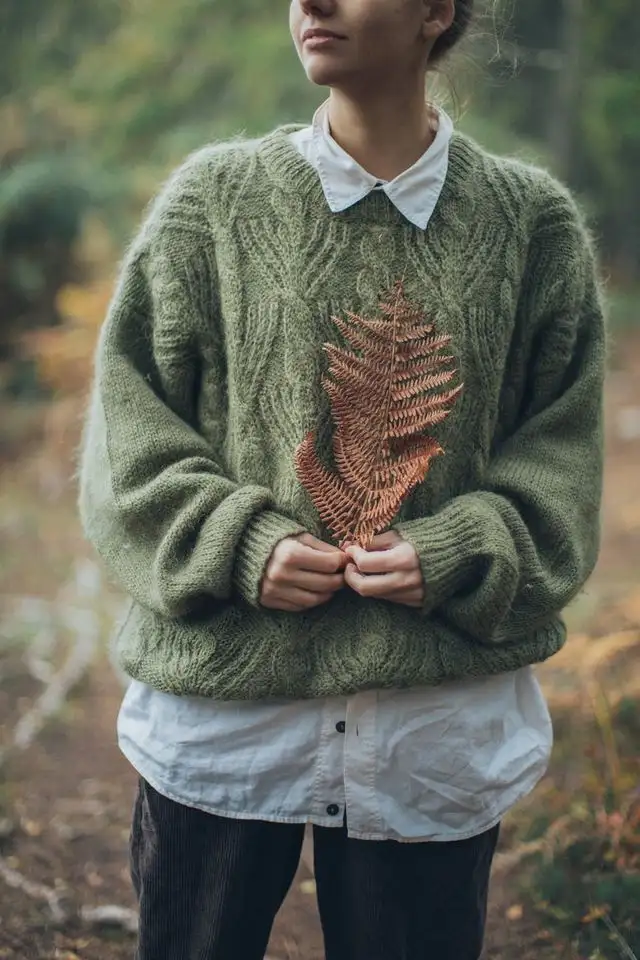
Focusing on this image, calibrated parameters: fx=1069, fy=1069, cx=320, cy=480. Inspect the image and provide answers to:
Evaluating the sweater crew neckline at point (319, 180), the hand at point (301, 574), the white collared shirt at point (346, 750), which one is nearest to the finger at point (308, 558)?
the hand at point (301, 574)

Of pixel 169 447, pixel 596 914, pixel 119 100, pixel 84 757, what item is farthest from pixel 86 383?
pixel 169 447

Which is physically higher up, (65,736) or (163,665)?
(163,665)

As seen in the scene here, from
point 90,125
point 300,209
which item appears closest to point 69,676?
point 300,209

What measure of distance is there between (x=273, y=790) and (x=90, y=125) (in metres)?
5.57

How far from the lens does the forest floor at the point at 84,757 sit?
2660mm

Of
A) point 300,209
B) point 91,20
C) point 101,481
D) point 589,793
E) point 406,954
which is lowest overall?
point 589,793

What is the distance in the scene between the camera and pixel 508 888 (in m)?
2.85

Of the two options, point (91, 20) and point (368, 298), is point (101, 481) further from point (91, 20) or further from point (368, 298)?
point (91, 20)

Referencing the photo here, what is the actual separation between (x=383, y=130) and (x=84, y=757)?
244 centimetres

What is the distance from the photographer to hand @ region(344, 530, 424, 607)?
1576mm

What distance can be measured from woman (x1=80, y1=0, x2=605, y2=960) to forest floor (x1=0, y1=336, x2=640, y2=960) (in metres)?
0.50

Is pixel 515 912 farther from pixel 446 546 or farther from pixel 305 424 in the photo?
pixel 305 424

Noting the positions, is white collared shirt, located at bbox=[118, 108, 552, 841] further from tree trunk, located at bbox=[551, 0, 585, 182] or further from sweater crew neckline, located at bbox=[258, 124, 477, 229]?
tree trunk, located at bbox=[551, 0, 585, 182]

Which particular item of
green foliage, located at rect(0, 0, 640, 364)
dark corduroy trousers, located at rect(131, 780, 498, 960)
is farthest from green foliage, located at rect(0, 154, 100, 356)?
dark corduroy trousers, located at rect(131, 780, 498, 960)
